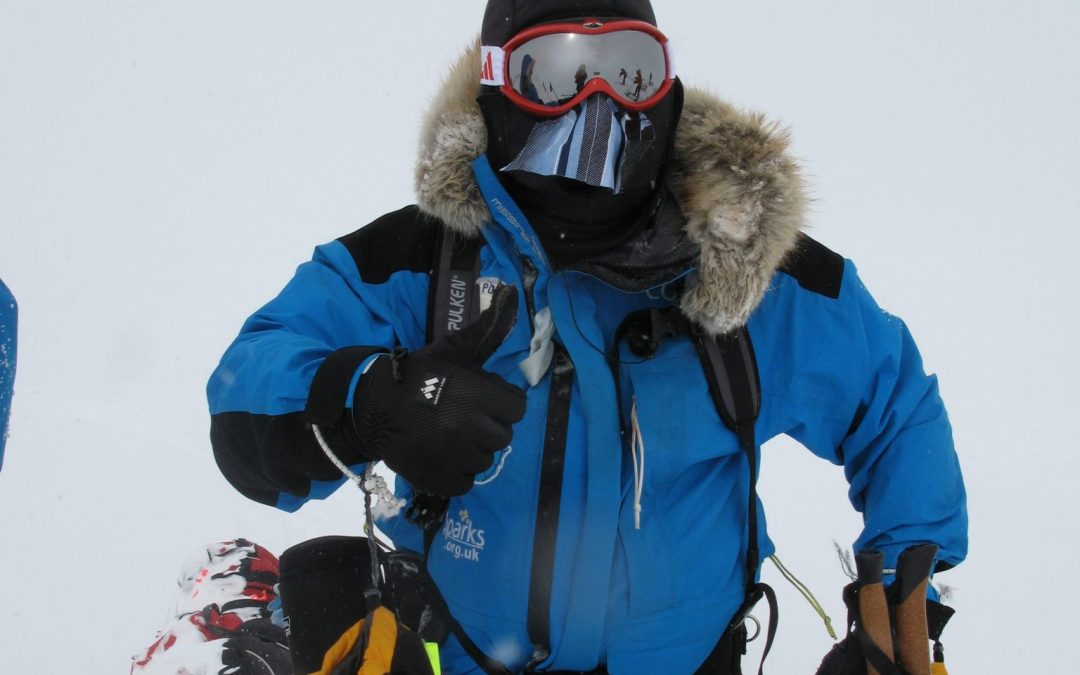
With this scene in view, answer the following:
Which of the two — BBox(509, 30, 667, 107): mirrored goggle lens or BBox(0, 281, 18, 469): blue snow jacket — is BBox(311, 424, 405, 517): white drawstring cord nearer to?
BBox(0, 281, 18, 469): blue snow jacket

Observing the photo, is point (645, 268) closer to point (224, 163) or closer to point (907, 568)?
point (907, 568)

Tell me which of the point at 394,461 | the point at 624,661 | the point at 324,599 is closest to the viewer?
the point at 394,461

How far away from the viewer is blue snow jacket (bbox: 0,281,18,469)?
5.47 ft

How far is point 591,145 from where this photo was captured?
1.83 m

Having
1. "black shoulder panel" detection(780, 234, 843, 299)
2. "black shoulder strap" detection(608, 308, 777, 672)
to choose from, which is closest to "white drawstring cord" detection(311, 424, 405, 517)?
"black shoulder strap" detection(608, 308, 777, 672)

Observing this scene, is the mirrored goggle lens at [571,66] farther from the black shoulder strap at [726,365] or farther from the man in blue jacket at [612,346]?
the black shoulder strap at [726,365]

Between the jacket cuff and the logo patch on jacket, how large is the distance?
157mm

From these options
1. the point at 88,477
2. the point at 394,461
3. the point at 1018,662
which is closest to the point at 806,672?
the point at 1018,662

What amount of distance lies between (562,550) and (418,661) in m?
0.41

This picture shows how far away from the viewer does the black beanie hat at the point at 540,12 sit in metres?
1.92

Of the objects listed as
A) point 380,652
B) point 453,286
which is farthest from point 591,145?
point 380,652

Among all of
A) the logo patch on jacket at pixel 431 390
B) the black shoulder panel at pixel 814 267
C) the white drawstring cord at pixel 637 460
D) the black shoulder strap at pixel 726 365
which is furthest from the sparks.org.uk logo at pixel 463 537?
the black shoulder panel at pixel 814 267

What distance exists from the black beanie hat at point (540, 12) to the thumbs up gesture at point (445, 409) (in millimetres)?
963

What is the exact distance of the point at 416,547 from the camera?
1.88 m
